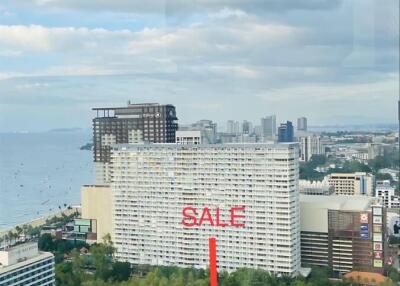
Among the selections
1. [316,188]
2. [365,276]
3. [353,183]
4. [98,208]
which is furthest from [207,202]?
[353,183]

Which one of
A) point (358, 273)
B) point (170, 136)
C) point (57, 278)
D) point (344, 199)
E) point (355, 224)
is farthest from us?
point (170, 136)

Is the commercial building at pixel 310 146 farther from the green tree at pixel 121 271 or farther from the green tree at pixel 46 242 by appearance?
the green tree at pixel 46 242

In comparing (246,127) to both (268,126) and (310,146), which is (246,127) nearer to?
(268,126)

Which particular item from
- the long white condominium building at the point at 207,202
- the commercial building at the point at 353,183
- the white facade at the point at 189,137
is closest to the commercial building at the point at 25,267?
the long white condominium building at the point at 207,202

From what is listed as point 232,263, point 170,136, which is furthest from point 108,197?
point 232,263

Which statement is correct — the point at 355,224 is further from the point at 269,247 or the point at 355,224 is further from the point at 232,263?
the point at 232,263

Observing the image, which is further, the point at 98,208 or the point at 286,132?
the point at 98,208
